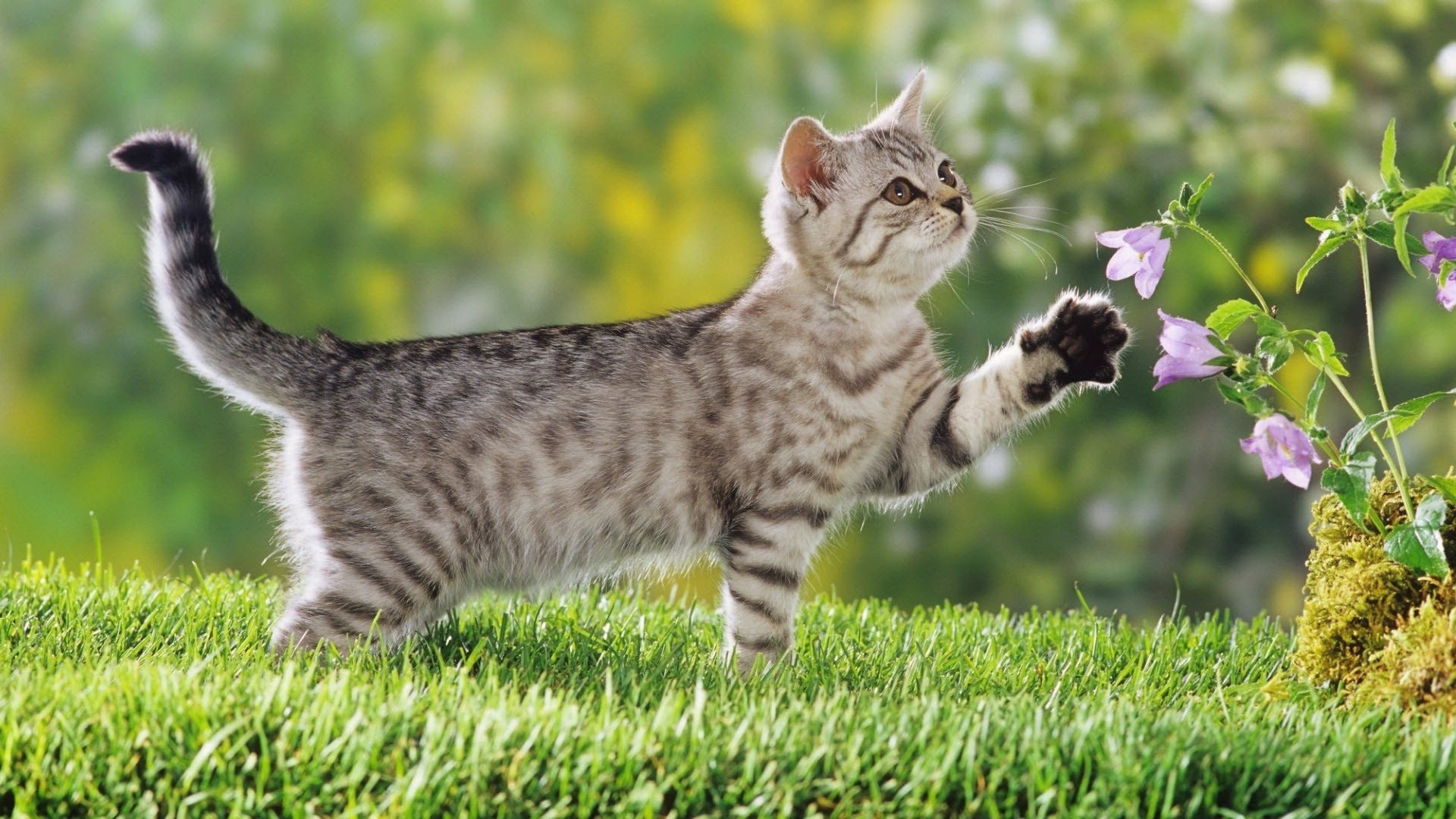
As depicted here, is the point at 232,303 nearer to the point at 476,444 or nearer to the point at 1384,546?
the point at 476,444

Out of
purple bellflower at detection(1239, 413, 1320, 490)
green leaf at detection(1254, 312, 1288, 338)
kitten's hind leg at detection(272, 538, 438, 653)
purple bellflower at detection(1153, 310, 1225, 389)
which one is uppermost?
green leaf at detection(1254, 312, 1288, 338)

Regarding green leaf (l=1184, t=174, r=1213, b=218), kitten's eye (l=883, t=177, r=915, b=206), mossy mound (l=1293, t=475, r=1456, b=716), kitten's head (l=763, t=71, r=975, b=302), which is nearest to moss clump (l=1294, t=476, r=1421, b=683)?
mossy mound (l=1293, t=475, r=1456, b=716)

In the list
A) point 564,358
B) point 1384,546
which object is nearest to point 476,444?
point 564,358

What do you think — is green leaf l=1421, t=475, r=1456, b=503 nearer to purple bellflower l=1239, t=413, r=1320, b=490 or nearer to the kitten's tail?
purple bellflower l=1239, t=413, r=1320, b=490

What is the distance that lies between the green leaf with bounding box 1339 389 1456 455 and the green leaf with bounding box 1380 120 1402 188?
347mm

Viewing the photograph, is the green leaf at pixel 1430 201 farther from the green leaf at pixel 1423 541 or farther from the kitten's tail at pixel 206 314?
the kitten's tail at pixel 206 314

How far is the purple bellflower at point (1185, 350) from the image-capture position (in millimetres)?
2365

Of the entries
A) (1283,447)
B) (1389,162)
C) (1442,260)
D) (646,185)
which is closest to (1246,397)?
(1283,447)

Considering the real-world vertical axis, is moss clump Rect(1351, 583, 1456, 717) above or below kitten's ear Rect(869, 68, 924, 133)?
below

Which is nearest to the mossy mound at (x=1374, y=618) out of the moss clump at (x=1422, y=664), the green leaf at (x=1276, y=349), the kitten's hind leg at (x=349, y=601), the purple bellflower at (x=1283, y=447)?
the moss clump at (x=1422, y=664)

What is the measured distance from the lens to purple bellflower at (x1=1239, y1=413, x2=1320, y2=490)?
2289 mm

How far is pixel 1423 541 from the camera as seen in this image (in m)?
2.30

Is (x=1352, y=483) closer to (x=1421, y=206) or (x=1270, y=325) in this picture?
(x=1270, y=325)

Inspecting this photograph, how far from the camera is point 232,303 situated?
9.21 ft
